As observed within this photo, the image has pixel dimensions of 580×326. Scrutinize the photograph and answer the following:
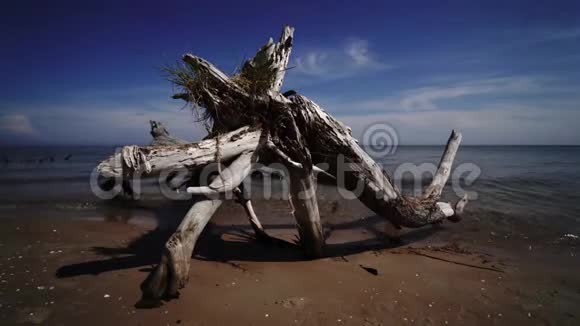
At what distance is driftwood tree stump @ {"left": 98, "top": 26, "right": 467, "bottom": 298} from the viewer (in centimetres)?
322

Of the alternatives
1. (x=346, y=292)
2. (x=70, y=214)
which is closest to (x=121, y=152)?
(x=346, y=292)

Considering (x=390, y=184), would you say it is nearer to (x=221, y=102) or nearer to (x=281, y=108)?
(x=281, y=108)

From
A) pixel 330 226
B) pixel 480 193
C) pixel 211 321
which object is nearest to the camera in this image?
pixel 211 321

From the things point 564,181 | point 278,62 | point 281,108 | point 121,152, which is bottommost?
point 564,181

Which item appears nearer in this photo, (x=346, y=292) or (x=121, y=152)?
(x=121, y=152)

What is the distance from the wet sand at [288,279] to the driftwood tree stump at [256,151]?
1.63 feet

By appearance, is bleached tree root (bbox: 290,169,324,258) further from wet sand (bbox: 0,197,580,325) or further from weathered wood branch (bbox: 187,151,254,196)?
weathered wood branch (bbox: 187,151,254,196)

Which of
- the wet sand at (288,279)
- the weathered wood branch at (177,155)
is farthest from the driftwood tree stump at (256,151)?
the wet sand at (288,279)

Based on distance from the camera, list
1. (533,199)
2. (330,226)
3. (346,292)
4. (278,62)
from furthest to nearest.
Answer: (533,199)
(330,226)
(278,62)
(346,292)

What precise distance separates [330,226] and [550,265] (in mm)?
4011

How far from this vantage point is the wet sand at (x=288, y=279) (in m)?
3.14

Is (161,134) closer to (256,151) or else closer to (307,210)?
(256,151)

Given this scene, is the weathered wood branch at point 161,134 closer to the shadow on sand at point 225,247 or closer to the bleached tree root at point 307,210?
the shadow on sand at point 225,247

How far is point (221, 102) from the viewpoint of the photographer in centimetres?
414
